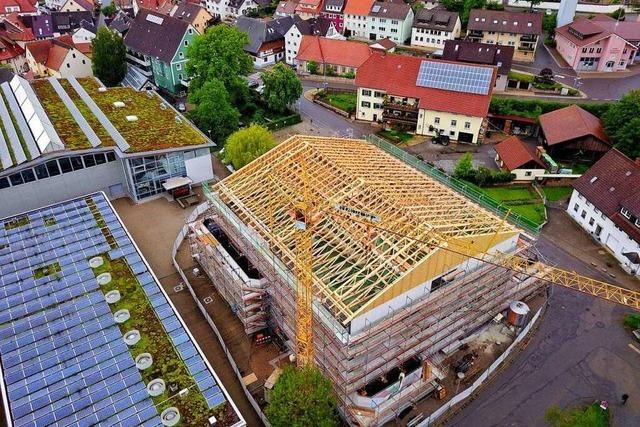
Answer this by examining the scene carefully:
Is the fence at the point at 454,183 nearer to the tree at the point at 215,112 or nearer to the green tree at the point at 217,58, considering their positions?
the tree at the point at 215,112

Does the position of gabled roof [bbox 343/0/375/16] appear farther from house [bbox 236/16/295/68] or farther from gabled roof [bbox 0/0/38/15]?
gabled roof [bbox 0/0/38/15]

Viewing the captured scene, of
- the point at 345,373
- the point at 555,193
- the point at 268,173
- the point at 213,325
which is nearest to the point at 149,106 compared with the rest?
the point at 268,173

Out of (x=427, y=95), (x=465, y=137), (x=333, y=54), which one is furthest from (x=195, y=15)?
(x=465, y=137)

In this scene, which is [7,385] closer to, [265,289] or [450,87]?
[265,289]

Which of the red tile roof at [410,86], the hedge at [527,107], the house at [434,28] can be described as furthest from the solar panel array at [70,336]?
the house at [434,28]

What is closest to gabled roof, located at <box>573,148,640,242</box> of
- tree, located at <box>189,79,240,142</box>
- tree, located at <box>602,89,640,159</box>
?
tree, located at <box>602,89,640,159</box>

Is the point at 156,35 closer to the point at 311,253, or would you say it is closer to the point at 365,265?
the point at 311,253
